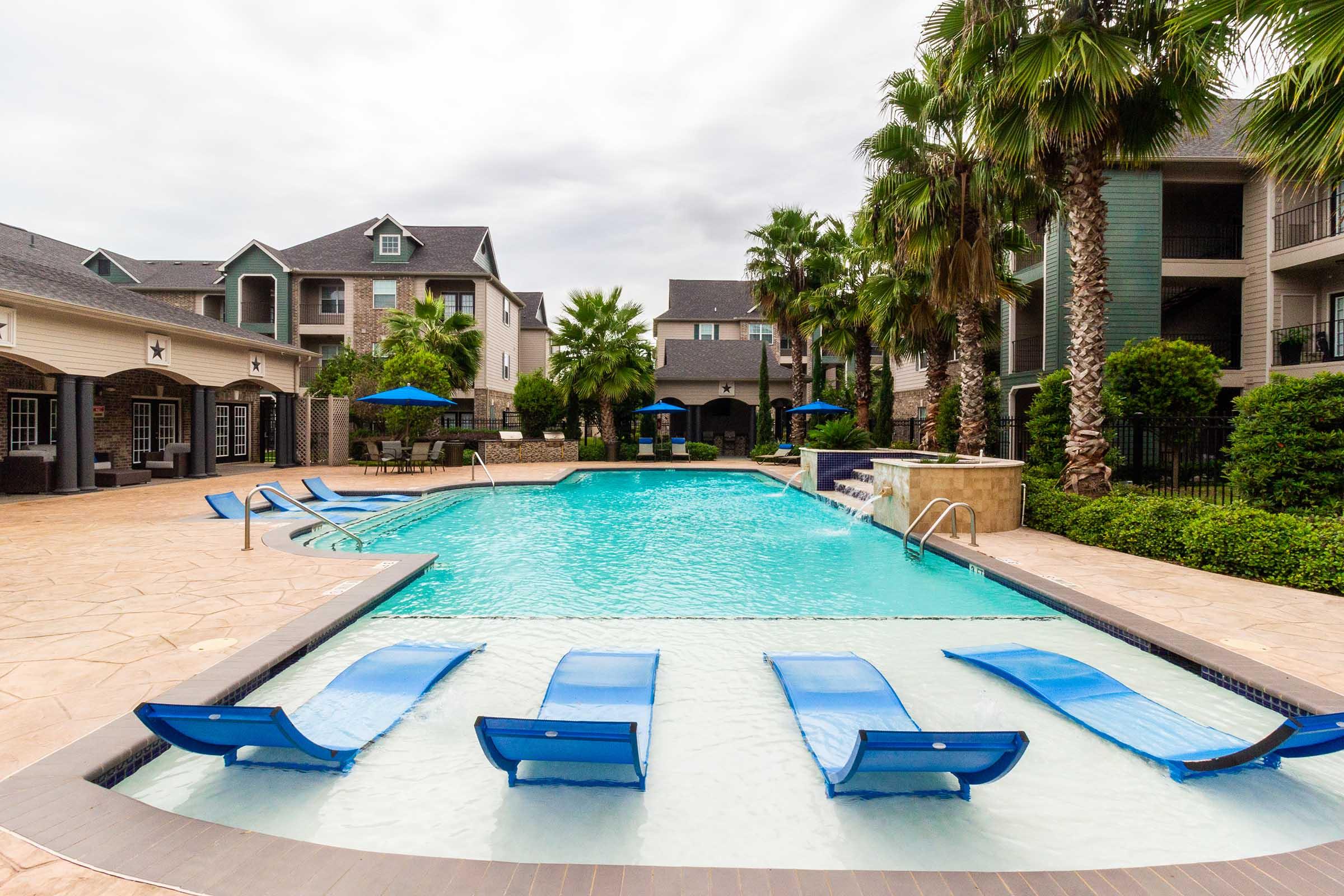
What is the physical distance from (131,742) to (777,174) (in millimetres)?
26502

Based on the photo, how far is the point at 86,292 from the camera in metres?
14.7

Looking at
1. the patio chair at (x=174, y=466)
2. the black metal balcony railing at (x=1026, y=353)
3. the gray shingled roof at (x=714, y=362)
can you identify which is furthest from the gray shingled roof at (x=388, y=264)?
the black metal balcony railing at (x=1026, y=353)

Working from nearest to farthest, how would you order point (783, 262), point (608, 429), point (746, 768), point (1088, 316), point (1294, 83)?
point (746, 768) → point (1294, 83) → point (1088, 316) → point (783, 262) → point (608, 429)

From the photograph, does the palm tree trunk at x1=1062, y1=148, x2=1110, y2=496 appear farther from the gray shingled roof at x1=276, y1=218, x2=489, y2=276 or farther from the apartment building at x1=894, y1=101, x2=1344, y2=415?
the gray shingled roof at x1=276, y1=218, x2=489, y2=276

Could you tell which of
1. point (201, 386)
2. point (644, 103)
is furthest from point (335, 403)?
point (644, 103)

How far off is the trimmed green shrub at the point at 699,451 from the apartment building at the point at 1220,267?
12.5 meters

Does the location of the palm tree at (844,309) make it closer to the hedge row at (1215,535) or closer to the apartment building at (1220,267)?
the apartment building at (1220,267)

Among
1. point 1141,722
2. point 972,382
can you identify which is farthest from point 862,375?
point 1141,722

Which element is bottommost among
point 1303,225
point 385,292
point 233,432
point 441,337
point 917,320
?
point 233,432

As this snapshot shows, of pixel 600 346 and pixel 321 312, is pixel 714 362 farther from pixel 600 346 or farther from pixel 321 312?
pixel 321 312

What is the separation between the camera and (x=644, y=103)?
1634 centimetres

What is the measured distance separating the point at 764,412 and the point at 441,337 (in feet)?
46.3

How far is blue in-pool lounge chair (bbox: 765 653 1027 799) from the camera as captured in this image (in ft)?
8.41

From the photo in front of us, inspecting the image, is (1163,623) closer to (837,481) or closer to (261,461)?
(837,481)
